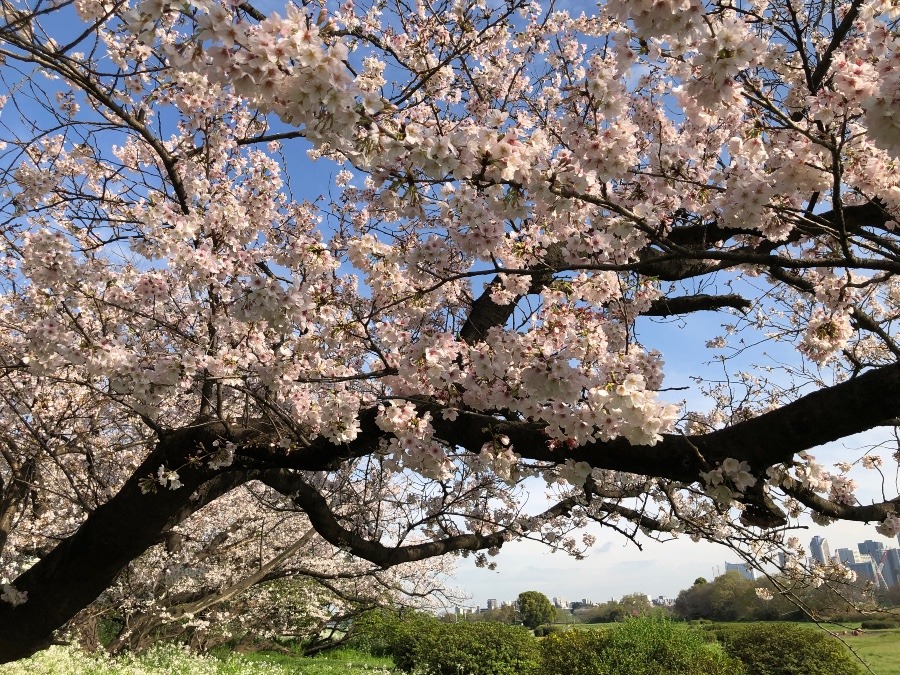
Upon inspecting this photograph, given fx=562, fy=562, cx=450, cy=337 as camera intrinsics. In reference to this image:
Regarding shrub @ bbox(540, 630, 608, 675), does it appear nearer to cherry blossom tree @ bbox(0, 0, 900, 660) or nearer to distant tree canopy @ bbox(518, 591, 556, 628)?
cherry blossom tree @ bbox(0, 0, 900, 660)

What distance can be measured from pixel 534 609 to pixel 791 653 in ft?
68.4

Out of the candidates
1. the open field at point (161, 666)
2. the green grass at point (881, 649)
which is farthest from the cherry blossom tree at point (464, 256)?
the green grass at point (881, 649)

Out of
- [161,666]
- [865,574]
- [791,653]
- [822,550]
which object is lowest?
[791,653]

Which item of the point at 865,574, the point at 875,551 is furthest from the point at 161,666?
the point at 865,574

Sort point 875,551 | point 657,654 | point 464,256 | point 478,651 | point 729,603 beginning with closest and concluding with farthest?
point 464,256, point 875,551, point 657,654, point 478,651, point 729,603

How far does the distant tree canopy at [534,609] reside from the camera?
28297 mm

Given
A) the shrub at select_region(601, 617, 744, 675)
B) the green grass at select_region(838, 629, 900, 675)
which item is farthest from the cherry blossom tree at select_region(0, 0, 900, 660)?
the green grass at select_region(838, 629, 900, 675)

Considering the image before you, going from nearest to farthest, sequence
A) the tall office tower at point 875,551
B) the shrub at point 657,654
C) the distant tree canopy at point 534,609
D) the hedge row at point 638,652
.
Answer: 1. the tall office tower at point 875,551
2. the shrub at point 657,654
3. the hedge row at point 638,652
4. the distant tree canopy at point 534,609

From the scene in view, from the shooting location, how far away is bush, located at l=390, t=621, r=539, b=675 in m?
11.3

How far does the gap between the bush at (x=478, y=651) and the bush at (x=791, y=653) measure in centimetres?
386

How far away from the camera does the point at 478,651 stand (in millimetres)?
11711

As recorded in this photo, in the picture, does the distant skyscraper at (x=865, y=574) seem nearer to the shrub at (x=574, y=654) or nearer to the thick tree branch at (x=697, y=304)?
the thick tree branch at (x=697, y=304)

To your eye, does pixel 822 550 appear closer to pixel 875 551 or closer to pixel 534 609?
pixel 875 551

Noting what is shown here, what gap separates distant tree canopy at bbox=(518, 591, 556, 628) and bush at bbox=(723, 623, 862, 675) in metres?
19.7
